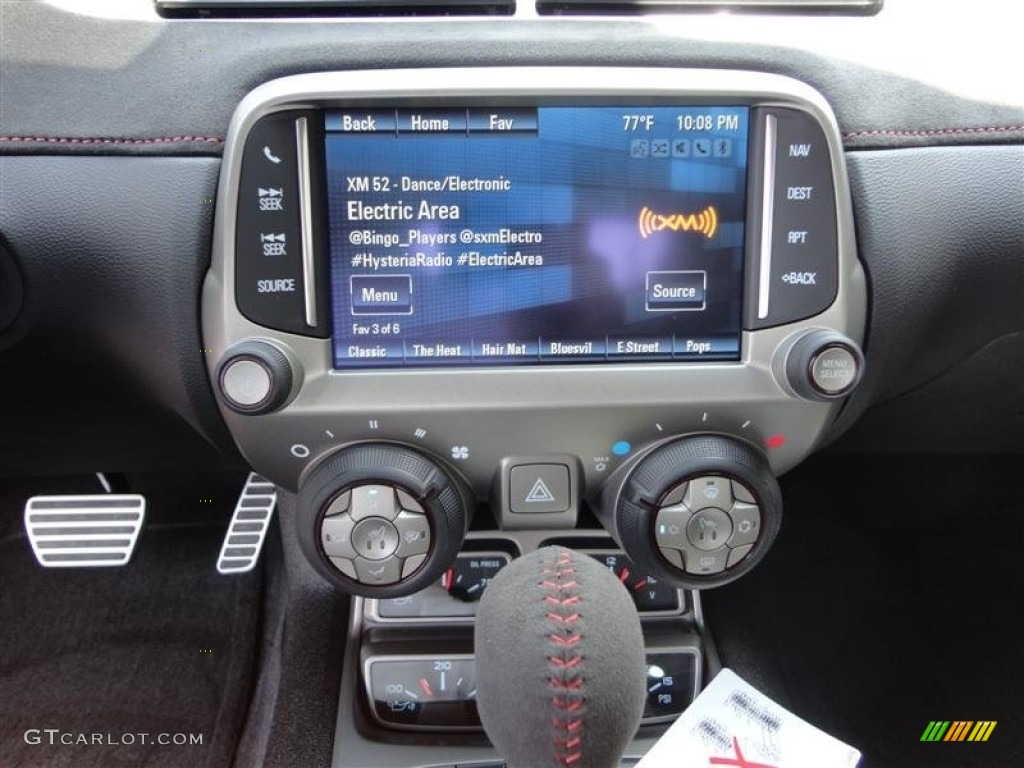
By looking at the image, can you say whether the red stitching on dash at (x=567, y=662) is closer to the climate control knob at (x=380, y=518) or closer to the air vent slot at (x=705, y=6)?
the climate control knob at (x=380, y=518)

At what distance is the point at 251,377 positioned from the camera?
1.00 m

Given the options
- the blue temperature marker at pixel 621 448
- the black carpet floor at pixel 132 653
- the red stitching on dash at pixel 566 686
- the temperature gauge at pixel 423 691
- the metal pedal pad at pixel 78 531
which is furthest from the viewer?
the metal pedal pad at pixel 78 531

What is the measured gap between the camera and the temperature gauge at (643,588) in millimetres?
1279

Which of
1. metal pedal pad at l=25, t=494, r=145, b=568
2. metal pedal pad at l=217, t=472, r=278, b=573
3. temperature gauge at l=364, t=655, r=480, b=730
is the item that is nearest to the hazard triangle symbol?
temperature gauge at l=364, t=655, r=480, b=730

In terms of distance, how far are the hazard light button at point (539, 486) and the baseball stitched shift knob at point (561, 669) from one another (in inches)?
14.1

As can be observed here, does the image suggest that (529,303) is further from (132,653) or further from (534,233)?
(132,653)

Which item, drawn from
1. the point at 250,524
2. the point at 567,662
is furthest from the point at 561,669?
the point at 250,524

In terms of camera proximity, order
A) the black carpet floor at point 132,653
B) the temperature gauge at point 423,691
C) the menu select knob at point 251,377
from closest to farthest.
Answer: the menu select knob at point 251,377 < the temperature gauge at point 423,691 < the black carpet floor at point 132,653

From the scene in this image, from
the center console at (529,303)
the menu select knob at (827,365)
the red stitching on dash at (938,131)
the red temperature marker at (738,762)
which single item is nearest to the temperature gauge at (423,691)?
the center console at (529,303)

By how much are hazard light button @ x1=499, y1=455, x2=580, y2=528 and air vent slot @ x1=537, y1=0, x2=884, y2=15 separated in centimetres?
51

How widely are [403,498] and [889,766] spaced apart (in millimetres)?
920

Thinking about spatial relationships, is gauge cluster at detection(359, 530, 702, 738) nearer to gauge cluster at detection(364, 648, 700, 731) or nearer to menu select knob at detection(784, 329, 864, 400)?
gauge cluster at detection(364, 648, 700, 731)

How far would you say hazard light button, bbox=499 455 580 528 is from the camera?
1.11 m

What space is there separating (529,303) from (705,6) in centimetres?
41
